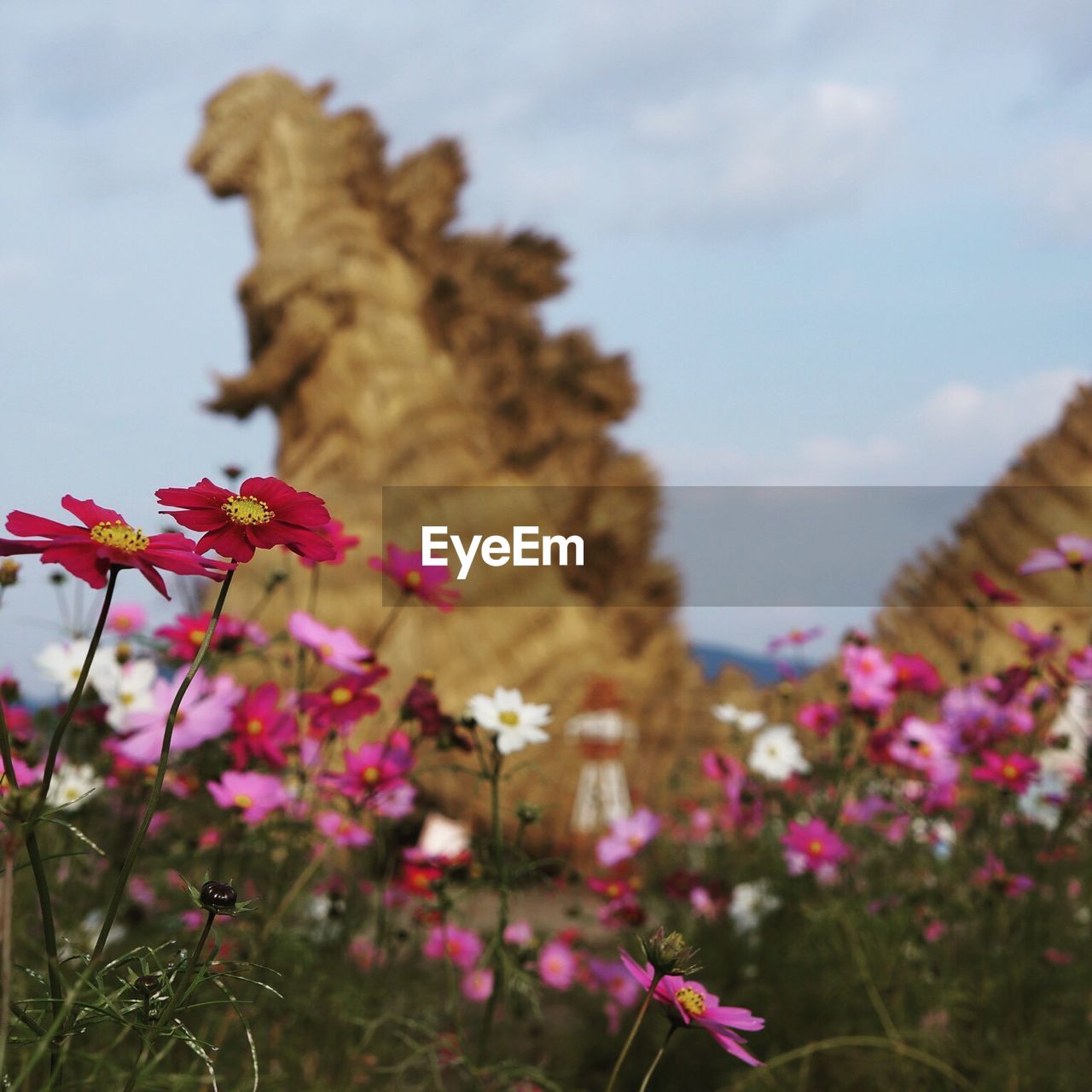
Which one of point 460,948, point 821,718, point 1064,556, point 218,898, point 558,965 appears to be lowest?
point 558,965

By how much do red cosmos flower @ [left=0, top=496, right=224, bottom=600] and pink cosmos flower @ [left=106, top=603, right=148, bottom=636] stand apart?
4.48 ft

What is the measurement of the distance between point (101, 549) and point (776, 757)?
1.81 meters

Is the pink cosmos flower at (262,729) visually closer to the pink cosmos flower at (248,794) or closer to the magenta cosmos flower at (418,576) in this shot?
the pink cosmos flower at (248,794)

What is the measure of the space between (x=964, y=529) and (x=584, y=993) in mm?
4394

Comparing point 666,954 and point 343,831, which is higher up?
point 666,954

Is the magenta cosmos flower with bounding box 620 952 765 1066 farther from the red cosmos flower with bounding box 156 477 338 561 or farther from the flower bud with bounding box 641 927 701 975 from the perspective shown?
the red cosmos flower with bounding box 156 477 338 561

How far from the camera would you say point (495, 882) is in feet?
4.43

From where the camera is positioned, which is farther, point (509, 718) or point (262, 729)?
point (262, 729)

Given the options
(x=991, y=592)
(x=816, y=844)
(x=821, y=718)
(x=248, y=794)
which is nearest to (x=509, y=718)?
(x=248, y=794)

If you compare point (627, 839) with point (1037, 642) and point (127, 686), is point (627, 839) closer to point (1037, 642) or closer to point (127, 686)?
point (1037, 642)

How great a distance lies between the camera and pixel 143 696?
1503 millimetres

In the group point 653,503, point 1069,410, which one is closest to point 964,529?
point 1069,410

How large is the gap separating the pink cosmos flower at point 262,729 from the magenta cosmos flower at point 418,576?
0.66ft

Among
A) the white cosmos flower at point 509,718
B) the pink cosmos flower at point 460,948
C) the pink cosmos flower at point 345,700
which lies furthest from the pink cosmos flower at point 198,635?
the pink cosmos flower at point 460,948
